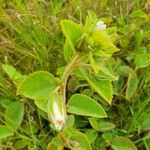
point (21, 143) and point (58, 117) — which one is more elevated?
point (58, 117)

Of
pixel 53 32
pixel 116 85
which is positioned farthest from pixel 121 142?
pixel 53 32

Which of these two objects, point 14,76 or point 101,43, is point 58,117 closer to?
point 101,43

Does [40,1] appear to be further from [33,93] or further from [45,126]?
[33,93]

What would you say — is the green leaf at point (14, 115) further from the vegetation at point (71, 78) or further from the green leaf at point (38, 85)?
the green leaf at point (38, 85)

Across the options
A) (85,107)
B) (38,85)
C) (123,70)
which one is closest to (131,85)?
(123,70)

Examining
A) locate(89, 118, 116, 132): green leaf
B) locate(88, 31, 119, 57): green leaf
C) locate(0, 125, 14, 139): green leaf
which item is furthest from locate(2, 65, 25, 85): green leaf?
locate(88, 31, 119, 57): green leaf

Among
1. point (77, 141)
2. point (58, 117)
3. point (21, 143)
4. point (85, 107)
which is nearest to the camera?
point (58, 117)

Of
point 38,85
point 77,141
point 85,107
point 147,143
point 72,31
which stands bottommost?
point 147,143
